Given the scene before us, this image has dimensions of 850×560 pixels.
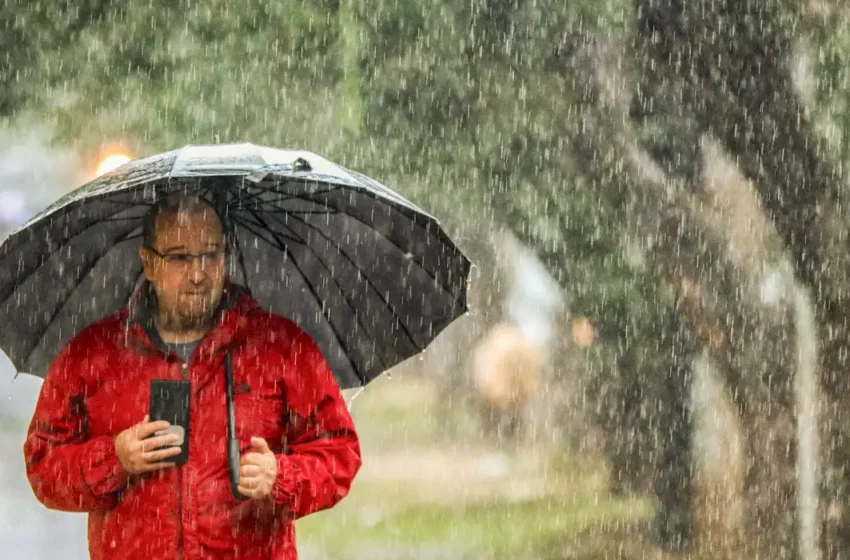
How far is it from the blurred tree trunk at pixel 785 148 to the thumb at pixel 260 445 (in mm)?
4970

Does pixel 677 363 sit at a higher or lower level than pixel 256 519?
higher

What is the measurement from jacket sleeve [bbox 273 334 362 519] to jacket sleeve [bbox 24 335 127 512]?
525 millimetres

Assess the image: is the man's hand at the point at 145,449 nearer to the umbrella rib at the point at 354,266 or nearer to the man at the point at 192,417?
the man at the point at 192,417

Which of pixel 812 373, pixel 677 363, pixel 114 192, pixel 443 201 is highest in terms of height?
pixel 443 201

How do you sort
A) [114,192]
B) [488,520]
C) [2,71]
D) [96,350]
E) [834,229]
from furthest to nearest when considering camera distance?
[488,520], [2,71], [834,229], [96,350], [114,192]

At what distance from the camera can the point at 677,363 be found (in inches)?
531

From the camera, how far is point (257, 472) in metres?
3.71

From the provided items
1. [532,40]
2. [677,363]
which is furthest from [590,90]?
[677,363]

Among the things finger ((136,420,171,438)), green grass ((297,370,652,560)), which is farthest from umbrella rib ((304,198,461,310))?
green grass ((297,370,652,560))

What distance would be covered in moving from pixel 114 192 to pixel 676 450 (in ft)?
35.3

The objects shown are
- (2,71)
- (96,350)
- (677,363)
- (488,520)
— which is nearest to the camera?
(96,350)

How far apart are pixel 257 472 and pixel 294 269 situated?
913 mm

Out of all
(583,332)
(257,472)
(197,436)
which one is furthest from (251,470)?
(583,332)

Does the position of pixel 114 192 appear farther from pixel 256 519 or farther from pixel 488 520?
pixel 488 520
